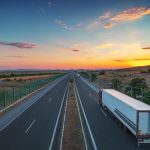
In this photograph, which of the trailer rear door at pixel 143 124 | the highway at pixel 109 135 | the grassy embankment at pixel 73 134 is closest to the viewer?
the grassy embankment at pixel 73 134

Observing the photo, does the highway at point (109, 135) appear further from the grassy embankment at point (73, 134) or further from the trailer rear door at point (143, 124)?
the grassy embankment at point (73, 134)

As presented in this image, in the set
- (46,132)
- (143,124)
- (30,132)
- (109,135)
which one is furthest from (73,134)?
(143,124)

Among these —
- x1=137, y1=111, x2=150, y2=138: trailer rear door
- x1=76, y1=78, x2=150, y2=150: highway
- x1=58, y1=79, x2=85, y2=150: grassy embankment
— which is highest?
x1=137, y1=111, x2=150, y2=138: trailer rear door

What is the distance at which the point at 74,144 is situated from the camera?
1477 cm

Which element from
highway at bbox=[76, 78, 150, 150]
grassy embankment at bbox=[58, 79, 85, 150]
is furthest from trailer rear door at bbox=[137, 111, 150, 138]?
grassy embankment at bbox=[58, 79, 85, 150]

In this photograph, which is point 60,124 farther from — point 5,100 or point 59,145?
point 5,100

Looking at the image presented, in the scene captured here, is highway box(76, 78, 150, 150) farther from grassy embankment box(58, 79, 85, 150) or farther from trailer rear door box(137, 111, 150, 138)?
grassy embankment box(58, 79, 85, 150)

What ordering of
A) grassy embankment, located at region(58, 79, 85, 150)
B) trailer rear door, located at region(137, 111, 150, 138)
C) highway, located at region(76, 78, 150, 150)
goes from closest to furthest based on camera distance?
grassy embankment, located at region(58, 79, 85, 150), highway, located at region(76, 78, 150, 150), trailer rear door, located at region(137, 111, 150, 138)

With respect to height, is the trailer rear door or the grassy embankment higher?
the trailer rear door

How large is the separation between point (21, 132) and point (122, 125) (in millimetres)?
8012

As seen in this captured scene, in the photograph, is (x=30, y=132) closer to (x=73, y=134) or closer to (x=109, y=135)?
(x=73, y=134)

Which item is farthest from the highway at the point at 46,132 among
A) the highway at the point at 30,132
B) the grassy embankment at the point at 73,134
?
the grassy embankment at the point at 73,134

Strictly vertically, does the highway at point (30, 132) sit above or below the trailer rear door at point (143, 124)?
below

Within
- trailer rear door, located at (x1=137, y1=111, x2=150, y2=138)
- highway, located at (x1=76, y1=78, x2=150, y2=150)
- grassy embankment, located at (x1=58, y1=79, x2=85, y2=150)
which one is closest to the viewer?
A: grassy embankment, located at (x1=58, y1=79, x2=85, y2=150)
